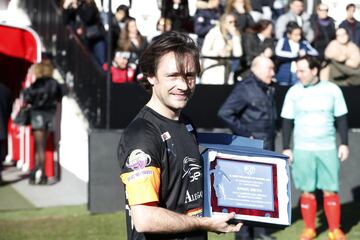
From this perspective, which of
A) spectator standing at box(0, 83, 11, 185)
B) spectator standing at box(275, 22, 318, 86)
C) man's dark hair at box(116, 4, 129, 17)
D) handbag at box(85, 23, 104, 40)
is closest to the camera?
spectator standing at box(0, 83, 11, 185)

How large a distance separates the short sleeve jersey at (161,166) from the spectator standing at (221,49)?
28.7 feet

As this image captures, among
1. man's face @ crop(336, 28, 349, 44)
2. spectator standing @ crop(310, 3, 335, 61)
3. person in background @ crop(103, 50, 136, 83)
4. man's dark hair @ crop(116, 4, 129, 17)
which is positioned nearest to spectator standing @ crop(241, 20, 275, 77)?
spectator standing @ crop(310, 3, 335, 61)

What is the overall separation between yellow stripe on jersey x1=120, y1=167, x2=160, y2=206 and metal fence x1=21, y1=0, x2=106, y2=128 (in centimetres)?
808

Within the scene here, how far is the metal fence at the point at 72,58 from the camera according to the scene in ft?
40.5

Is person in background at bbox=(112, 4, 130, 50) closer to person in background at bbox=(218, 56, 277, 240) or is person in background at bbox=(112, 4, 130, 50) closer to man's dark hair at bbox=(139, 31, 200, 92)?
person in background at bbox=(218, 56, 277, 240)

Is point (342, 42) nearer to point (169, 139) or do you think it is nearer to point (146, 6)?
point (146, 6)

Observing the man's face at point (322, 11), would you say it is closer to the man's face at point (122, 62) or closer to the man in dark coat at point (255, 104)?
the man's face at point (122, 62)

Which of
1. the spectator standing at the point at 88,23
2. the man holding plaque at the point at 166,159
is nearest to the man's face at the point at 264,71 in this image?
the spectator standing at the point at 88,23

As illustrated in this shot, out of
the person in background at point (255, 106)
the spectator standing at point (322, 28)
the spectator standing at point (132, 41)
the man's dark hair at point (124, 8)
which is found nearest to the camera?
the person in background at point (255, 106)

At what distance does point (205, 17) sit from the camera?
45.8 feet

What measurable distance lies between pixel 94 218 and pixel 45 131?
7.93ft

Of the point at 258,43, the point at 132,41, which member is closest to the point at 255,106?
the point at 258,43

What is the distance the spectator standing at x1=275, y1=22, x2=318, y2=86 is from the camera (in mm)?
13039

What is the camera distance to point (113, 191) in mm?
11711
